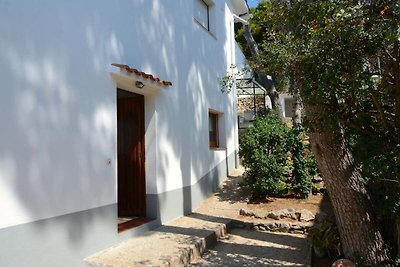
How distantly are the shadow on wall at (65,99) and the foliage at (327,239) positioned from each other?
118 inches

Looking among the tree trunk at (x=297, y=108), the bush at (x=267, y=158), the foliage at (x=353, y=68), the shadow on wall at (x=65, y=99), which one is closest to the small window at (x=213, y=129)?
the bush at (x=267, y=158)

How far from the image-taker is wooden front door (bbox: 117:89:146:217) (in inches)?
276

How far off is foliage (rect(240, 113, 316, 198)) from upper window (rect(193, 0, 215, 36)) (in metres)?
3.76

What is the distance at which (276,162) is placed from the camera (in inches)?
352

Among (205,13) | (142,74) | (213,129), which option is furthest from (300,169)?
(205,13)

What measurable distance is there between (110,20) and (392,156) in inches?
176

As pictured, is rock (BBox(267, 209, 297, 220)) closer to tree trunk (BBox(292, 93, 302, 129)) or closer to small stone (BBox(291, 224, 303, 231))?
small stone (BBox(291, 224, 303, 231))

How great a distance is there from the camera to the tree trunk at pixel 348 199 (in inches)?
192

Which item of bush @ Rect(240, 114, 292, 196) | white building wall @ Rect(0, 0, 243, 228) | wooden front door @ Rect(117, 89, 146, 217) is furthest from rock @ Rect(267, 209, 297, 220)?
wooden front door @ Rect(117, 89, 146, 217)

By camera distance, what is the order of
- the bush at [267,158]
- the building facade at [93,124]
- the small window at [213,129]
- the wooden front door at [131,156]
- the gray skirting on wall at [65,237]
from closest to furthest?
the gray skirting on wall at [65,237] → the building facade at [93,124] → the wooden front door at [131,156] → the bush at [267,158] → the small window at [213,129]

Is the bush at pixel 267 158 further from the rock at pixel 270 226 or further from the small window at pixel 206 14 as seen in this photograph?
the small window at pixel 206 14

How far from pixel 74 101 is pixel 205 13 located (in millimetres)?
7440

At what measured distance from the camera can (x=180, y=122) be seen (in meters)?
8.00

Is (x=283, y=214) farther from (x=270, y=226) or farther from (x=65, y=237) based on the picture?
(x=65, y=237)
